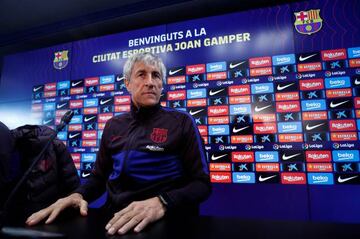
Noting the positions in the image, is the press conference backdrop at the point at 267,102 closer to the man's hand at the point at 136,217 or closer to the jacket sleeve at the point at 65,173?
the jacket sleeve at the point at 65,173

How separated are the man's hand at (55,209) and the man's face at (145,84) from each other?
438 millimetres

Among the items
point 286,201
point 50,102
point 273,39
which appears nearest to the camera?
point 286,201

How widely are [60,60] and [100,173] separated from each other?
6.56ft

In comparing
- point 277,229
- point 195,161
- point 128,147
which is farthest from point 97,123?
point 277,229

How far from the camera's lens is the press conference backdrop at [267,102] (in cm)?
161

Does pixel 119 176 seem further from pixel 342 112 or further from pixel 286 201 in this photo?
pixel 342 112

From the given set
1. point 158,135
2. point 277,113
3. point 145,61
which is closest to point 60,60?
point 145,61

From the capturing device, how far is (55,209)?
61 centimetres

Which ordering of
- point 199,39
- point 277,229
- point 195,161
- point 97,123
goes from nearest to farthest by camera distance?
point 277,229 → point 195,161 → point 199,39 → point 97,123

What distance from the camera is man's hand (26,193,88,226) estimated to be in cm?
56

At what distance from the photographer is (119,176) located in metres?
0.89

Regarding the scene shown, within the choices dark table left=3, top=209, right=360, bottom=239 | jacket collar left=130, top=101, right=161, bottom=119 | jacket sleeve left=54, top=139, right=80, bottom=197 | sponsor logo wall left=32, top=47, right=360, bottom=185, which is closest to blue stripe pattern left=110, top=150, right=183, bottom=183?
jacket collar left=130, top=101, right=161, bottom=119

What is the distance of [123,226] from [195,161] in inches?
16.0

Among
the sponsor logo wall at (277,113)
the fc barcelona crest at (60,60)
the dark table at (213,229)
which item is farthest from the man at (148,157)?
the fc barcelona crest at (60,60)
